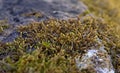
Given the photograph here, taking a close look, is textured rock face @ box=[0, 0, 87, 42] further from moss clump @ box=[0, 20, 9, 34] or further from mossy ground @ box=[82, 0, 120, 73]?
mossy ground @ box=[82, 0, 120, 73]

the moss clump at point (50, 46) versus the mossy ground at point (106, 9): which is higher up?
the moss clump at point (50, 46)

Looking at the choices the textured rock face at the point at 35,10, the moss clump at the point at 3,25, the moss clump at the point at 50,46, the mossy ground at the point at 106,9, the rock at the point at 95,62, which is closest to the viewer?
the moss clump at the point at 50,46

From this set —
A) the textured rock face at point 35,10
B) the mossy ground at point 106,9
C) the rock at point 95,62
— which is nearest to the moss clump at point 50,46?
the rock at point 95,62

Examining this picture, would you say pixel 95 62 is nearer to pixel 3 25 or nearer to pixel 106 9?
pixel 3 25

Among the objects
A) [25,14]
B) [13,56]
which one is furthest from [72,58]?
[25,14]

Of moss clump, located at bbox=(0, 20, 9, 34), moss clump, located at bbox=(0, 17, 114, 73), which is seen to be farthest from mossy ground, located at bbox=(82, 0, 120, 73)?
moss clump, located at bbox=(0, 20, 9, 34)

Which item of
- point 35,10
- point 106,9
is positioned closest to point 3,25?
point 35,10

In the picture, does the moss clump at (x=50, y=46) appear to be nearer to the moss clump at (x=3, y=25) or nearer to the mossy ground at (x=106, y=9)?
the moss clump at (x=3, y=25)
